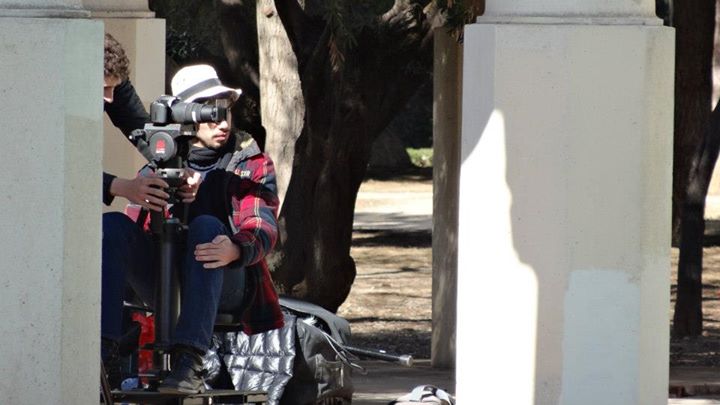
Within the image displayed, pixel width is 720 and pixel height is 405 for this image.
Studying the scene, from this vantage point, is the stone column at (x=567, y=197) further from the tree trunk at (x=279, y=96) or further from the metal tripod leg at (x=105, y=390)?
the tree trunk at (x=279, y=96)

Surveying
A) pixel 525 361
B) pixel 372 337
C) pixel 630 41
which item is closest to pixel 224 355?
pixel 525 361

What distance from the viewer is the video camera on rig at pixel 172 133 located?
5488 millimetres

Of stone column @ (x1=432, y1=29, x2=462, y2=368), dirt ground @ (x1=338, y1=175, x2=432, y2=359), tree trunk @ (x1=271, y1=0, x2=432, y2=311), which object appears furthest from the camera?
dirt ground @ (x1=338, y1=175, x2=432, y2=359)

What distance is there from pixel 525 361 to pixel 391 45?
666 cm

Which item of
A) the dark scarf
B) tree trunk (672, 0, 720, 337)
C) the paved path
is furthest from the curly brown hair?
the paved path

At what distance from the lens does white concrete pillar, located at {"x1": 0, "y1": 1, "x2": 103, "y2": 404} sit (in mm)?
4816

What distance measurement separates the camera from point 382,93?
40.5 ft

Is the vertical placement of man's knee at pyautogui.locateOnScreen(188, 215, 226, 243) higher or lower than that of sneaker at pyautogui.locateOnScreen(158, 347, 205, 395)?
higher

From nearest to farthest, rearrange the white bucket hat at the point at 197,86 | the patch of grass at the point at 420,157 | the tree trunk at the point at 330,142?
the white bucket hat at the point at 197,86
the tree trunk at the point at 330,142
the patch of grass at the point at 420,157

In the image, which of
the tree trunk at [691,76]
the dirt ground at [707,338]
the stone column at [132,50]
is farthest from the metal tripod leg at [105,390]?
the tree trunk at [691,76]

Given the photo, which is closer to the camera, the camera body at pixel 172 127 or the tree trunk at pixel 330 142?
the camera body at pixel 172 127

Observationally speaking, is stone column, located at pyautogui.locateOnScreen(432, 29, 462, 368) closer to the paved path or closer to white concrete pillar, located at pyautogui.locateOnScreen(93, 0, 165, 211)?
white concrete pillar, located at pyautogui.locateOnScreen(93, 0, 165, 211)

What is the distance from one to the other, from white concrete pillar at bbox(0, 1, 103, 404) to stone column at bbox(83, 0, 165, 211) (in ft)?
7.47

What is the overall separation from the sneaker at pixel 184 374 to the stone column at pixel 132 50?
177 cm
